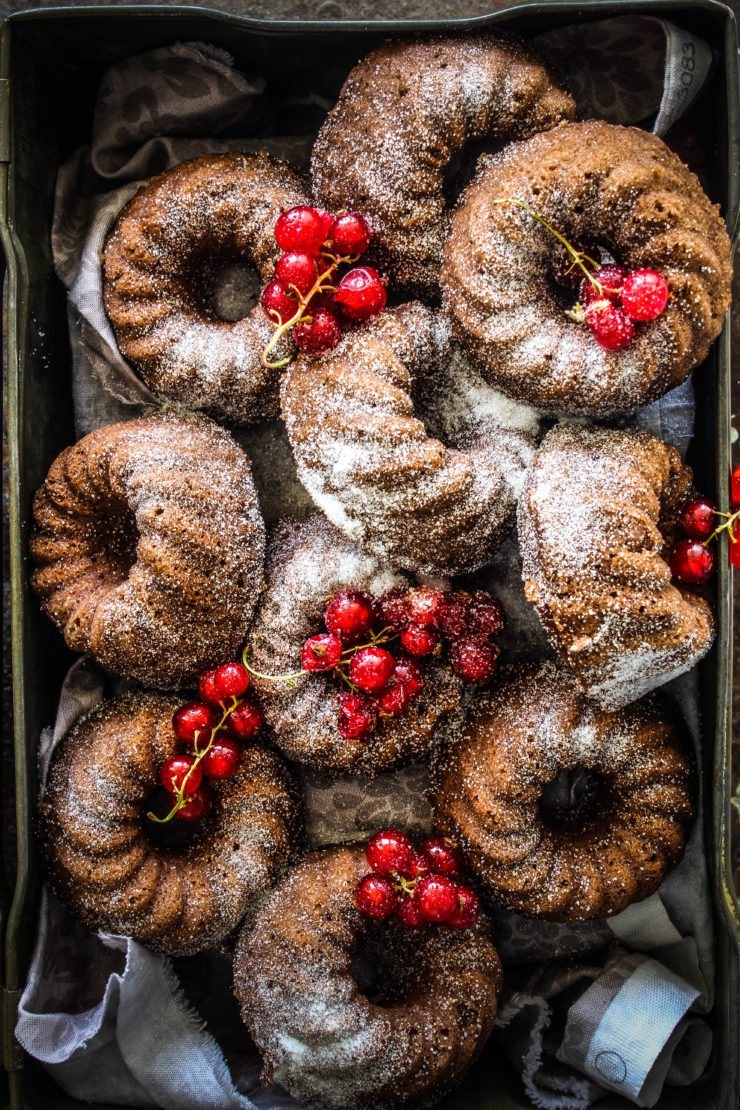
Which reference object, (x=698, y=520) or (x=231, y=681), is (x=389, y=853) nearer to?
(x=231, y=681)

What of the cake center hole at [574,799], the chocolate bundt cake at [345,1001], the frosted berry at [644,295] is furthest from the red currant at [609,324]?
the chocolate bundt cake at [345,1001]

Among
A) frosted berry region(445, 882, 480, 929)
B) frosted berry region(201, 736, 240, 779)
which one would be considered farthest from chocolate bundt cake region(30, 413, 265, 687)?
frosted berry region(445, 882, 480, 929)

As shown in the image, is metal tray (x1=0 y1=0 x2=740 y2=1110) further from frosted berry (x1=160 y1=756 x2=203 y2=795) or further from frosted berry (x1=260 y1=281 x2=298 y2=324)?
frosted berry (x1=260 y1=281 x2=298 y2=324)

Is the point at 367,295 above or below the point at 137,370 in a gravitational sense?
above

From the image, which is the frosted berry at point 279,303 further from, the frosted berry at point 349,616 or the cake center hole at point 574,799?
the cake center hole at point 574,799

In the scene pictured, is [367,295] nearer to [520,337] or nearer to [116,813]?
[520,337]

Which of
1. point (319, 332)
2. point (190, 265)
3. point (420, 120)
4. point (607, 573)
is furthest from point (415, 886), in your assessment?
point (420, 120)

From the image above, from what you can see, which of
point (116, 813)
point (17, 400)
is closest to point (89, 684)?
point (116, 813)
